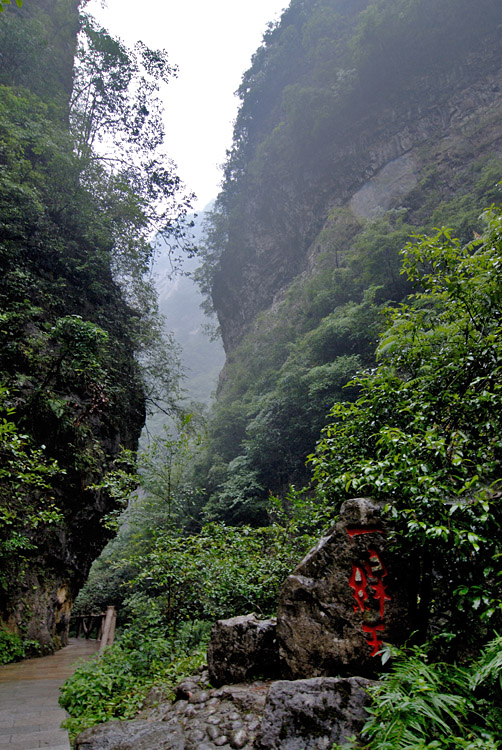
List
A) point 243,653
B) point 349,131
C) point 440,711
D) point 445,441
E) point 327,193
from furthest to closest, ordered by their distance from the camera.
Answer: point 327,193 < point 349,131 < point 243,653 < point 445,441 < point 440,711

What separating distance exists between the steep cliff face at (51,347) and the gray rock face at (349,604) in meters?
2.98

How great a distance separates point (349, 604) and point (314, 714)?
0.78 meters

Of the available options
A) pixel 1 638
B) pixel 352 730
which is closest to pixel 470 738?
pixel 352 730

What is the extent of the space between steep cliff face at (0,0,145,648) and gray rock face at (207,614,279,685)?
239cm

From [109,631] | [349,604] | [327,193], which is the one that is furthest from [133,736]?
[327,193]

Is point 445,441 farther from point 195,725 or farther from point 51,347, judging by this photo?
point 51,347

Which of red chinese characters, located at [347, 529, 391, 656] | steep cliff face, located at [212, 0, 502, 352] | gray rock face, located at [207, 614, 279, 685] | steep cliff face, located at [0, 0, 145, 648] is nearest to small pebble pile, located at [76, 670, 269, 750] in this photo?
gray rock face, located at [207, 614, 279, 685]

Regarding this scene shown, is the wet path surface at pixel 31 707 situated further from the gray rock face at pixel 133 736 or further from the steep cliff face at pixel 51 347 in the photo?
the steep cliff face at pixel 51 347

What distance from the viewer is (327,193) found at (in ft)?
66.2

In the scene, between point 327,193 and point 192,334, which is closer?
point 327,193

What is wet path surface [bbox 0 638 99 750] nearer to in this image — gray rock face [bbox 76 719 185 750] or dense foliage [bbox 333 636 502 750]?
gray rock face [bbox 76 719 185 750]

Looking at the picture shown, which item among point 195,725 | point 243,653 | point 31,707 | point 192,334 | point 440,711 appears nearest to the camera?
point 440,711

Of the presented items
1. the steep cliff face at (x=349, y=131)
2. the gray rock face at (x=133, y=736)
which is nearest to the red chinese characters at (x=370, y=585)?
the gray rock face at (x=133, y=736)

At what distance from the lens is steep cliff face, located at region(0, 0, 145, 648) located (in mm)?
→ 6453
